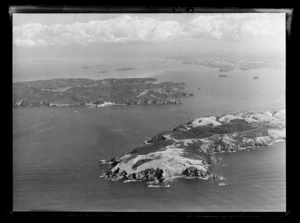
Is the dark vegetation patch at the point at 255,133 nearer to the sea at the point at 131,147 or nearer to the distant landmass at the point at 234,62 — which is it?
the sea at the point at 131,147

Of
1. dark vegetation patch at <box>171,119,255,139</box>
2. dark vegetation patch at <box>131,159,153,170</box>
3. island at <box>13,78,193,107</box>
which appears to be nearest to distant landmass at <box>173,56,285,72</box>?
island at <box>13,78,193,107</box>

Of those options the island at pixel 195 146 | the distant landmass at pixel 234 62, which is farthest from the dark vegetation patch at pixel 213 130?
the distant landmass at pixel 234 62

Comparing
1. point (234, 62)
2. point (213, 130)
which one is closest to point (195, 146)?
point (213, 130)

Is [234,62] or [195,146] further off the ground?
[234,62]

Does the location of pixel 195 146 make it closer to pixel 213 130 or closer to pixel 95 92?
pixel 213 130
